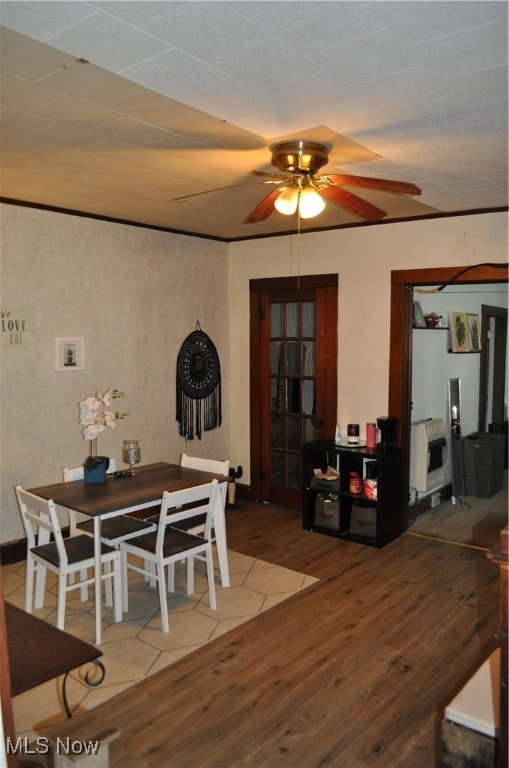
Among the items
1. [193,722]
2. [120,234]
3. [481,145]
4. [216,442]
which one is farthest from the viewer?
[216,442]

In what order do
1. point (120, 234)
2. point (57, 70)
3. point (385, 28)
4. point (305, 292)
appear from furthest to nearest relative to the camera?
point (305, 292) → point (120, 234) → point (57, 70) → point (385, 28)

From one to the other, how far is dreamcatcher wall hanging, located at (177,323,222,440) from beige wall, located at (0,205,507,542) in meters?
0.09

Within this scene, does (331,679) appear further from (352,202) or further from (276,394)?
(276,394)

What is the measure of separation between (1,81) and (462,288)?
500 centimetres

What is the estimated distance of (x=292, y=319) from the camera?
563 cm

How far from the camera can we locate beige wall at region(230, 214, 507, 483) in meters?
4.50

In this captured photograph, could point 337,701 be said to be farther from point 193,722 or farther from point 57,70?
point 57,70

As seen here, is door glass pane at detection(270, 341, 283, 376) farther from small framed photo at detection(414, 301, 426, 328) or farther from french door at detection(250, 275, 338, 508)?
small framed photo at detection(414, 301, 426, 328)

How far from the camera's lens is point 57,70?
6.84ft

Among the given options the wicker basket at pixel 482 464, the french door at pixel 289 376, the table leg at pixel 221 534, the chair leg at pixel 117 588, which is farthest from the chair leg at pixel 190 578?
the wicker basket at pixel 482 464

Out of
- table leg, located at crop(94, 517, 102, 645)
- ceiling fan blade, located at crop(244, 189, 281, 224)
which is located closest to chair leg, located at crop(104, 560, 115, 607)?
table leg, located at crop(94, 517, 102, 645)


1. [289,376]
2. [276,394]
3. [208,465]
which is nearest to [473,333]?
[289,376]

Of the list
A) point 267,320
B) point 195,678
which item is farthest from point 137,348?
point 195,678

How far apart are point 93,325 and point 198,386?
1320 mm
